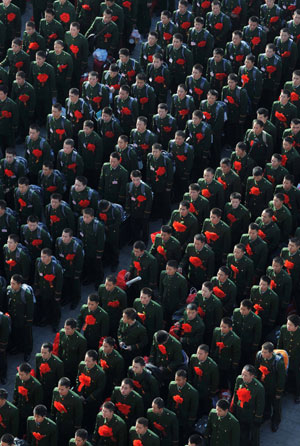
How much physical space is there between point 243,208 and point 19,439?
19.9 feet

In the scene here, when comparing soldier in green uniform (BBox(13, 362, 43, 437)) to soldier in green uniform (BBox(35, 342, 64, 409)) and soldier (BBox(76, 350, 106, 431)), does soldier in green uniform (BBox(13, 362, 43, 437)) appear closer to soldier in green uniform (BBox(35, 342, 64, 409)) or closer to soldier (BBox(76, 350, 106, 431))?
soldier in green uniform (BBox(35, 342, 64, 409))

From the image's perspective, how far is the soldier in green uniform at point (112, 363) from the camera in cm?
2144

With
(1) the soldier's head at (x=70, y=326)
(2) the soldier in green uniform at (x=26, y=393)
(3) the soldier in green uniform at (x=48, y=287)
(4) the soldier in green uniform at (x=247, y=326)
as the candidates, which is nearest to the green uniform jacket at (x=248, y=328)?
(4) the soldier in green uniform at (x=247, y=326)

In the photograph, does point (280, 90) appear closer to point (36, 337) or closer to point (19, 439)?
point (36, 337)

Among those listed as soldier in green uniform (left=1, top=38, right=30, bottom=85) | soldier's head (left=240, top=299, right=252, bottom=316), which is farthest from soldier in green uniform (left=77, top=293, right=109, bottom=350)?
soldier in green uniform (left=1, top=38, right=30, bottom=85)

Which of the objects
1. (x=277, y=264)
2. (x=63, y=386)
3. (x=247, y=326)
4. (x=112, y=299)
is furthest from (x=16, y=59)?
(x=63, y=386)

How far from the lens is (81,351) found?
71.7 feet

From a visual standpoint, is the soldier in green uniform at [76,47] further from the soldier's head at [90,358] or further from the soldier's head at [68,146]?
the soldier's head at [90,358]

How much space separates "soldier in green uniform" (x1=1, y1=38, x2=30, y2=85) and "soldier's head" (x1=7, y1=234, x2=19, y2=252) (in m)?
5.28

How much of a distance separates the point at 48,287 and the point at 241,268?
10.8 ft

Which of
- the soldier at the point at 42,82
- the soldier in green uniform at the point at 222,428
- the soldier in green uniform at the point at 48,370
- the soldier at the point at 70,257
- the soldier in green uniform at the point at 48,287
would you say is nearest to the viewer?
the soldier in green uniform at the point at 222,428

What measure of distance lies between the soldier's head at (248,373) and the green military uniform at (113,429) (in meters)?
1.95

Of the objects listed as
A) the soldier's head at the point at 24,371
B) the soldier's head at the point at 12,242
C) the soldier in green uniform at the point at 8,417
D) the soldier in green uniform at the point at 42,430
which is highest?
the soldier's head at the point at 12,242

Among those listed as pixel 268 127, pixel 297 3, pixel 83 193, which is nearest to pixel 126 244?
pixel 83 193
